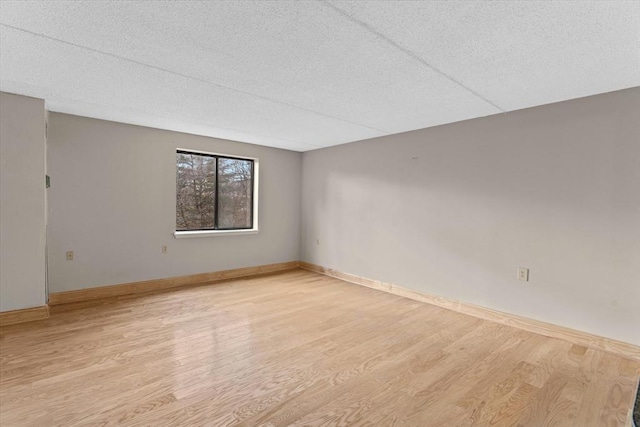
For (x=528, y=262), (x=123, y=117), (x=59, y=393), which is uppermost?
(x=123, y=117)

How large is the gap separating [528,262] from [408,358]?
5.39ft

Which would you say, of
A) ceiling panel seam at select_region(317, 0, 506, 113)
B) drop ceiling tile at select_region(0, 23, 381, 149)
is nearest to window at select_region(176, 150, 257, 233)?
drop ceiling tile at select_region(0, 23, 381, 149)

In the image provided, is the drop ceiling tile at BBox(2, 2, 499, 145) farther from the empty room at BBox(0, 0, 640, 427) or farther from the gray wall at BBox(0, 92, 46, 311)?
the gray wall at BBox(0, 92, 46, 311)

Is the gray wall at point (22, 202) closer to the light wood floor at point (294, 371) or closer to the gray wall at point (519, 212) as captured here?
the light wood floor at point (294, 371)

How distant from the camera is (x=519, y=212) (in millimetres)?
3135

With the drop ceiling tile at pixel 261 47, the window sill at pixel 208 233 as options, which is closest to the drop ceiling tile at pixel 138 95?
the drop ceiling tile at pixel 261 47

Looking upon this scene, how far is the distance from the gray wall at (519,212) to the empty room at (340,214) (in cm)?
2

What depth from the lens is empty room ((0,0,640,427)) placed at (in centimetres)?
178

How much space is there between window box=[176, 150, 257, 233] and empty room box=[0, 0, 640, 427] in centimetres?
3

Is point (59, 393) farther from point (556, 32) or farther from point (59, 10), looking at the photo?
point (556, 32)

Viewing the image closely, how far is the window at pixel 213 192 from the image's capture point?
4.57 m

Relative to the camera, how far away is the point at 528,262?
3076 mm

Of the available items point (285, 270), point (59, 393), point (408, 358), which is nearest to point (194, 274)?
point (285, 270)

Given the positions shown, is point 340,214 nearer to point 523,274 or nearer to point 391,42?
point 523,274
